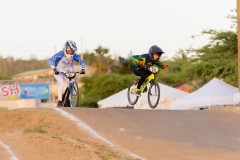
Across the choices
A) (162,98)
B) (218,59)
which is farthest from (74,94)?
(218,59)

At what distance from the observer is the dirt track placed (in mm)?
13557

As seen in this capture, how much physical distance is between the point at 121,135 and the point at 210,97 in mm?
15890

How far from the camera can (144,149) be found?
51.3 feet

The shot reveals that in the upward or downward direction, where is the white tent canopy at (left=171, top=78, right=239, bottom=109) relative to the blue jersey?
downward

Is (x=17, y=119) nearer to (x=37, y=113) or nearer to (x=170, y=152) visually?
(x=37, y=113)

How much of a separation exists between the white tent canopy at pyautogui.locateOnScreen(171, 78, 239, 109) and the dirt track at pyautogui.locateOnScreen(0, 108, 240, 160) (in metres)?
10.9

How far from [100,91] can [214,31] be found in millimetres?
35646

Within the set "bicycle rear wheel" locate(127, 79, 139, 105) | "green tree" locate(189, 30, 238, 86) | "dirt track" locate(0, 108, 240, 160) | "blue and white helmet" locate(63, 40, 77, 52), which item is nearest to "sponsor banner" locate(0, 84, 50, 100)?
"green tree" locate(189, 30, 238, 86)

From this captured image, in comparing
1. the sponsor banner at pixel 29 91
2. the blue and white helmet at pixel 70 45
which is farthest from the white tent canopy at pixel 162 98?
the blue and white helmet at pixel 70 45

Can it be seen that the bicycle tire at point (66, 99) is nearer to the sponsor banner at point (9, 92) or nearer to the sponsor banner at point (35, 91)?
the sponsor banner at point (9, 92)

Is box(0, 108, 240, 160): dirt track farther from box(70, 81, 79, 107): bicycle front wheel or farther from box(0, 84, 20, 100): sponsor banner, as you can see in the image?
box(0, 84, 20, 100): sponsor banner

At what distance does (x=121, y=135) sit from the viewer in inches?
658

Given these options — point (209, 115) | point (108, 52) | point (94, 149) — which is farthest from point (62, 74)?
point (108, 52)

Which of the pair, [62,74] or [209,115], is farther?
[209,115]
